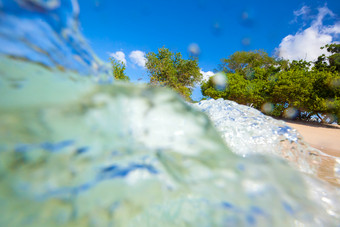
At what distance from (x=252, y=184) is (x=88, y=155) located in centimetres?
79

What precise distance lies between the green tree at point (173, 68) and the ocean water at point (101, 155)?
1501 cm

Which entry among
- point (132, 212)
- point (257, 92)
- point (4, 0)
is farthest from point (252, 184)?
point (257, 92)

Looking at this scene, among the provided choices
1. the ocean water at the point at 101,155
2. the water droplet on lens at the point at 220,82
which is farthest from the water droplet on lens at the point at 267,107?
the ocean water at the point at 101,155

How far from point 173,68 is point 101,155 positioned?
1678cm

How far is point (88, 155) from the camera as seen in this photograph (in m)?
0.68

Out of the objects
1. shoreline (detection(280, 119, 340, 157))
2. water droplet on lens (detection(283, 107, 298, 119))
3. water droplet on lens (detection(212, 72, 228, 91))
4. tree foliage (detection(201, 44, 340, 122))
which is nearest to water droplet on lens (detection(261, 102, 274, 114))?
tree foliage (detection(201, 44, 340, 122))

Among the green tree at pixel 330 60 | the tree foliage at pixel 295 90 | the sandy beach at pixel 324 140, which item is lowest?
the sandy beach at pixel 324 140

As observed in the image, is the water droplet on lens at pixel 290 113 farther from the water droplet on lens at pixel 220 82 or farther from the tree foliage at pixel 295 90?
the water droplet on lens at pixel 220 82

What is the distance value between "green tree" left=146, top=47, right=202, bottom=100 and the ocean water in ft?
A: 49.2

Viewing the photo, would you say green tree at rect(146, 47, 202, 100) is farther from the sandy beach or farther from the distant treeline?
the sandy beach

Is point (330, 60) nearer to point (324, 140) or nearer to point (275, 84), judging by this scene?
point (275, 84)

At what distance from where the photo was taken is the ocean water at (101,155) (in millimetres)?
620

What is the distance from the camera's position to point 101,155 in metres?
0.70

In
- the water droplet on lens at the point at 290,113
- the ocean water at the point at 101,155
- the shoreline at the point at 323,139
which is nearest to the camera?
the ocean water at the point at 101,155
